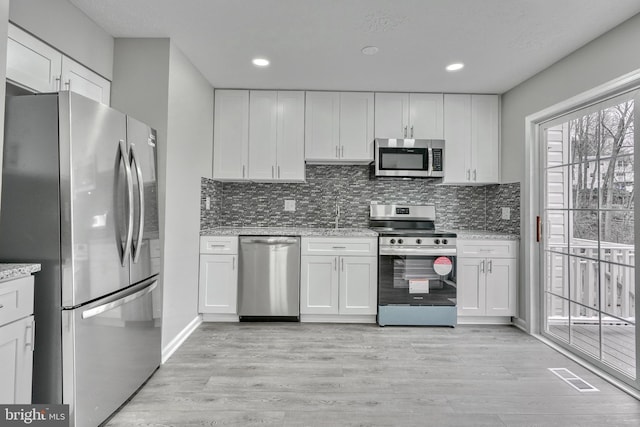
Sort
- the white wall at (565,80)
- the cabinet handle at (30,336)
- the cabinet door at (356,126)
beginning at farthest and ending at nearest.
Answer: the cabinet door at (356,126), the white wall at (565,80), the cabinet handle at (30,336)

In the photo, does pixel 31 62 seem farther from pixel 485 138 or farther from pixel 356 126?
→ pixel 485 138

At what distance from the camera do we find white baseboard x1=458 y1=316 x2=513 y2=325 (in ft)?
10.8

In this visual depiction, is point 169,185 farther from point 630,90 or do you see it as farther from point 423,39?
point 630,90

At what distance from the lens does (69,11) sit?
2.04 meters

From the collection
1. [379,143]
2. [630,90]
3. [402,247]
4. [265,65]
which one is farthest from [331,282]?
[630,90]

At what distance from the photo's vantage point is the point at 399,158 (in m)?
3.48

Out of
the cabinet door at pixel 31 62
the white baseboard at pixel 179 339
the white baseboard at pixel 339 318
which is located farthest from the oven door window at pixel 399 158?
the cabinet door at pixel 31 62

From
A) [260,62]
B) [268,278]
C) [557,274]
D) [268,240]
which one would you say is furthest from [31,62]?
[557,274]

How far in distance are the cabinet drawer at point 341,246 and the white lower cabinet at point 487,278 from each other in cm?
92

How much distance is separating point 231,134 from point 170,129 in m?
1.11

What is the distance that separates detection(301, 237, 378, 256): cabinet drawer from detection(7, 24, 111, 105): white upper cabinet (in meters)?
2.16

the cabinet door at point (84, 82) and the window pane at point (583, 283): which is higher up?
the cabinet door at point (84, 82)

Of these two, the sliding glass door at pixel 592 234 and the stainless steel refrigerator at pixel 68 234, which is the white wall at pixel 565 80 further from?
the stainless steel refrigerator at pixel 68 234

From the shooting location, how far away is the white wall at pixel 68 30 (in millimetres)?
1745
